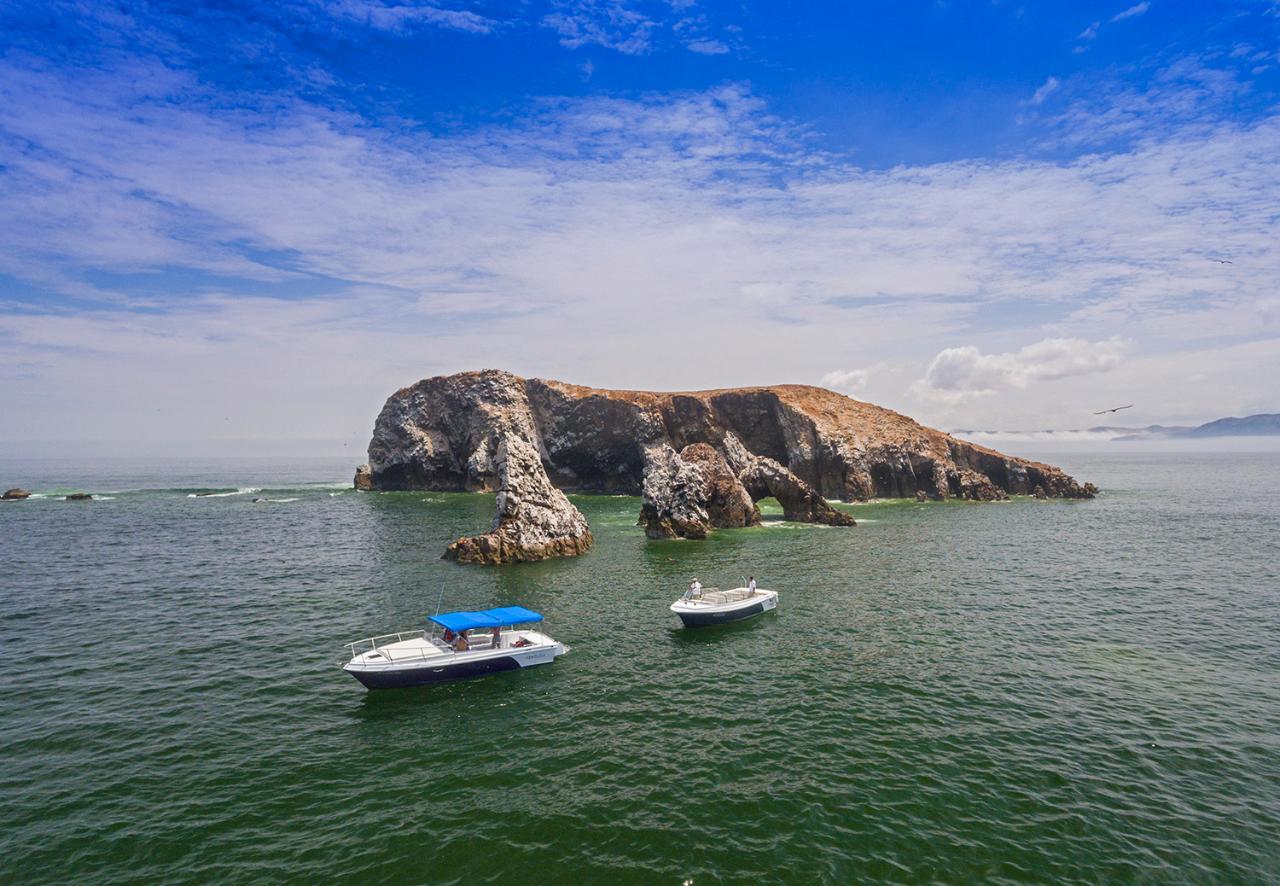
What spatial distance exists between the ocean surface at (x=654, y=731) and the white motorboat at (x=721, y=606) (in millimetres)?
1231

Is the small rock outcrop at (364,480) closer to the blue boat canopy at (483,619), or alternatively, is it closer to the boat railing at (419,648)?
the boat railing at (419,648)

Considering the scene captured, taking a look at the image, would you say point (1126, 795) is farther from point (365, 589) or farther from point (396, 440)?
point (396, 440)

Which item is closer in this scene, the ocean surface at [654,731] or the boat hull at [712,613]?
the ocean surface at [654,731]

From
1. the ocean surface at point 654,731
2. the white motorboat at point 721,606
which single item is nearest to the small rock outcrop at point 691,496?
the ocean surface at point 654,731

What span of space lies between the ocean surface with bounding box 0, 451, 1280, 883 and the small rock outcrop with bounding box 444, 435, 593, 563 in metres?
3.35

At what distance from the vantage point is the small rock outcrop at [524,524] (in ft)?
186

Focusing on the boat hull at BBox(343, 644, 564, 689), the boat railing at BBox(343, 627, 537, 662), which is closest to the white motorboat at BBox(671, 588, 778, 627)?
the boat hull at BBox(343, 644, 564, 689)

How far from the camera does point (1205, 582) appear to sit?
48125 millimetres

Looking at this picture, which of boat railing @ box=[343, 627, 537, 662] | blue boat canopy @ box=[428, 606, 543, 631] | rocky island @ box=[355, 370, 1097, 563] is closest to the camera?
boat railing @ box=[343, 627, 537, 662]

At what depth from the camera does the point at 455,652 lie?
31891 millimetres

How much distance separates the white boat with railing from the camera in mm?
29703

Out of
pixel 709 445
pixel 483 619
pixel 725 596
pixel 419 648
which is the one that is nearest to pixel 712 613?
pixel 725 596

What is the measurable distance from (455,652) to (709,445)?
63.6 meters

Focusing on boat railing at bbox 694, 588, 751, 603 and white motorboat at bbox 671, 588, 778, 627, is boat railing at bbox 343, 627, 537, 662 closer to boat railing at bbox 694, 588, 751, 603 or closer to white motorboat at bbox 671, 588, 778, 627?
white motorboat at bbox 671, 588, 778, 627
